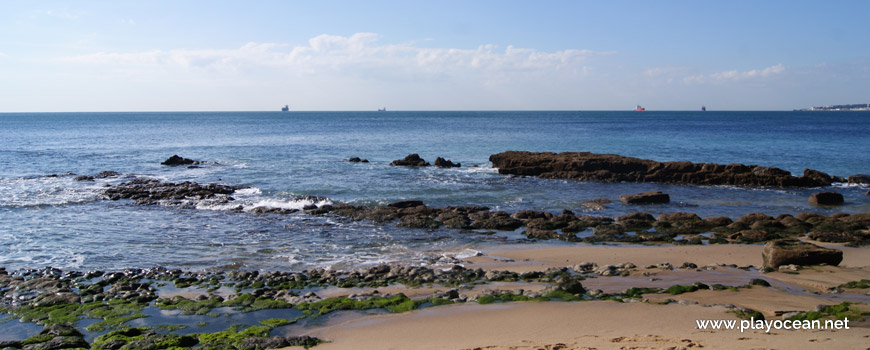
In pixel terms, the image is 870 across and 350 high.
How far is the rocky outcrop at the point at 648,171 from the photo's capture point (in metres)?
29.5

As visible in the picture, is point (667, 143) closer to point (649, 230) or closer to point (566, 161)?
point (566, 161)

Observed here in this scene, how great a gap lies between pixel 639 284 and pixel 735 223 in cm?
881

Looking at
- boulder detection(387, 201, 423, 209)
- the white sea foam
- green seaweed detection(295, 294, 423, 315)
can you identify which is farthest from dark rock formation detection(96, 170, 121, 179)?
green seaweed detection(295, 294, 423, 315)

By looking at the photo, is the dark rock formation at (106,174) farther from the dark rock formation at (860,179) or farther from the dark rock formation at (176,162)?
the dark rock formation at (860,179)

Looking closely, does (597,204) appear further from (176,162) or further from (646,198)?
(176,162)

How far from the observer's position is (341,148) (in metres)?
57.8

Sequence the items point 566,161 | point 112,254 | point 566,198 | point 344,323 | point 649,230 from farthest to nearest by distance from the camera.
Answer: point 566,161
point 566,198
point 649,230
point 112,254
point 344,323

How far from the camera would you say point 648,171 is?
32.0m

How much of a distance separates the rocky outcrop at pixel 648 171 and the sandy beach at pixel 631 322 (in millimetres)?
17147


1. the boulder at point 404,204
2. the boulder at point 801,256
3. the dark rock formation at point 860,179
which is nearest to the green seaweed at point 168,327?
the boulder at point 404,204

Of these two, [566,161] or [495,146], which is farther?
[495,146]

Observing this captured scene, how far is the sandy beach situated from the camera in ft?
28.4

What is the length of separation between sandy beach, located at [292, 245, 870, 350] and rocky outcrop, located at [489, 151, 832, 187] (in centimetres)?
1715

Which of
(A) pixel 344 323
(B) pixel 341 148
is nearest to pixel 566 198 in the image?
(A) pixel 344 323
